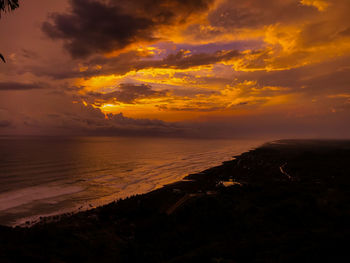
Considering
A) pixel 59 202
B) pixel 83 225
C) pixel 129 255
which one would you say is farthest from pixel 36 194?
pixel 129 255

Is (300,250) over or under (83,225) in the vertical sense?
over

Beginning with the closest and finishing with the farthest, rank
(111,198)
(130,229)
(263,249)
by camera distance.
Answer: (263,249), (130,229), (111,198)

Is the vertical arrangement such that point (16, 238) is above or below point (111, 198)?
above

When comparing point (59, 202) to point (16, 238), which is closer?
point (16, 238)

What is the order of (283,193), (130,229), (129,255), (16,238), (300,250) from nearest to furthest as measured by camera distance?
(300,250) < (129,255) < (16,238) < (130,229) < (283,193)

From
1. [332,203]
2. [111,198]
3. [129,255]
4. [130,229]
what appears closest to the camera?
[129,255]

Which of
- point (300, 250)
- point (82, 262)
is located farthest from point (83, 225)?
point (300, 250)

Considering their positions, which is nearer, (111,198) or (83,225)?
(83,225)

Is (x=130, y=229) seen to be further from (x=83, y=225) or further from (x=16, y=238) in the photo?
(x=16, y=238)

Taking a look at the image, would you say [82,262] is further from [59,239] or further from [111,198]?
[111,198]
